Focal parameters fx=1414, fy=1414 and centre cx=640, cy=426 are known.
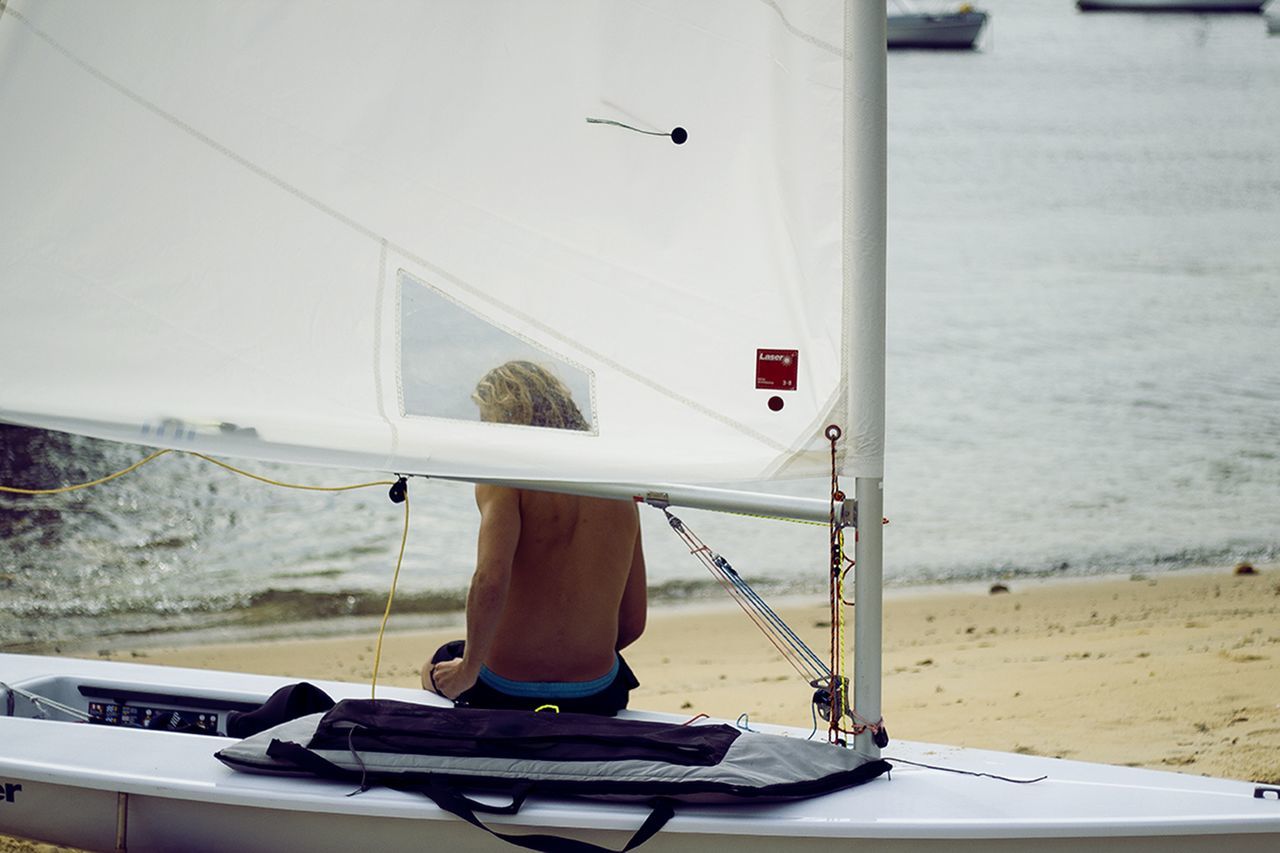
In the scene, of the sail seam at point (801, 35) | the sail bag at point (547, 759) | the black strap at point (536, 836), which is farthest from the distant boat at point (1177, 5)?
the black strap at point (536, 836)

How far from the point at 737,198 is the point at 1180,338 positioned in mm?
11742

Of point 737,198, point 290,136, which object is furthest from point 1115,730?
point 290,136

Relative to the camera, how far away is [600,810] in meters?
2.30

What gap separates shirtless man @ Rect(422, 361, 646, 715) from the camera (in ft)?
8.76

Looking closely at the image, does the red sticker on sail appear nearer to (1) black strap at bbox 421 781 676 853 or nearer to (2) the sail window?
(2) the sail window

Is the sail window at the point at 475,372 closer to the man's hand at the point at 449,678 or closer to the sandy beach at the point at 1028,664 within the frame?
the man's hand at the point at 449,678

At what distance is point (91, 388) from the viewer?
281 centimetres

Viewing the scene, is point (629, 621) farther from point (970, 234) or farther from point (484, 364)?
point (970, 234)

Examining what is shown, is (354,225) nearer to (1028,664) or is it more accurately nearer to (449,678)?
(449,678)

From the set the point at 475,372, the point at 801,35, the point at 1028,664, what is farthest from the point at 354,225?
the point at 1028,664

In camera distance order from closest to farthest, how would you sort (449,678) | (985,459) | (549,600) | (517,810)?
(517,810) → (549,600) → (449,678) → (985,459)

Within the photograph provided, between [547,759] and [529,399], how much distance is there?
65 centimetres

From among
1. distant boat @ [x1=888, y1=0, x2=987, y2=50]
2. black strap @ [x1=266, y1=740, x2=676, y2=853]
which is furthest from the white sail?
distant boat @ [x1=888, y1=0, x2=987, y2=50]

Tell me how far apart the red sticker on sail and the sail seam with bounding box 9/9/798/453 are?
0.29ft
